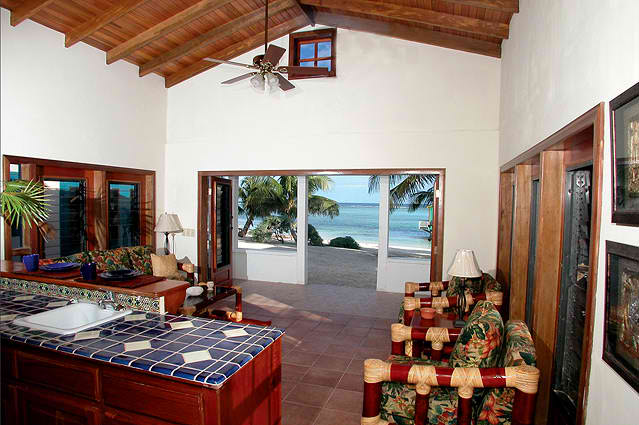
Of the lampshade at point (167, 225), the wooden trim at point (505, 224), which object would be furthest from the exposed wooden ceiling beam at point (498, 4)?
the lampshade at point (167, 225)

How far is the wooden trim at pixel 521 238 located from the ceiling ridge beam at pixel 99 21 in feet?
14.4

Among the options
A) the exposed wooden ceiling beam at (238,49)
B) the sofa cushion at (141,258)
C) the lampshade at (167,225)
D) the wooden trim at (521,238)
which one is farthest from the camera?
the lampshade at (167,225)

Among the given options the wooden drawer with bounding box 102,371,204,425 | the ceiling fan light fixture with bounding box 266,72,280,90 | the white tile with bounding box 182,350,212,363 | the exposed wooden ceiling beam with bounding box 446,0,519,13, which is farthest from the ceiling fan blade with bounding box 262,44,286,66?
the wooden drawer with bounding box 102,371,204,425

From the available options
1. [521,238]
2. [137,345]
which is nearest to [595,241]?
[521,238]

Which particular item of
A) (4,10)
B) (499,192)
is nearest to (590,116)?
(499,192)

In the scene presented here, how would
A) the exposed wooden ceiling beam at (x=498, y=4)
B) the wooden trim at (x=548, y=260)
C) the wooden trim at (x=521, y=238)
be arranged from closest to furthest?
1. the wooden trim at (x=548, y=260)
2. the exposed wooden ceiling beam at (x=498, y=4)
3. the wooden trim at (x=521, y=238)

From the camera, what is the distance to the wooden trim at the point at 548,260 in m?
2.84

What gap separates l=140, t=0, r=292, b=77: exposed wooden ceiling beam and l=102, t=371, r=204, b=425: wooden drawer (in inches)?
181

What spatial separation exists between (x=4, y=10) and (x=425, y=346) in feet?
17.2

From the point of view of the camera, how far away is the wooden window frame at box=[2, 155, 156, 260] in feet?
14.0

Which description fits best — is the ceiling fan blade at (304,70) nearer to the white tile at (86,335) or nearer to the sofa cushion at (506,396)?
the white tile at (86,335)

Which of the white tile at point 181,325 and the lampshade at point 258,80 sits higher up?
the lampshade at point 258,80

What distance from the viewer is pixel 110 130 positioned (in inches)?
212

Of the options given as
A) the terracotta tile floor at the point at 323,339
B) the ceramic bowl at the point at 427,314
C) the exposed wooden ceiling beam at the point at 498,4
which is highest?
the exposed wooden ceiling beam at the point at 498,4
